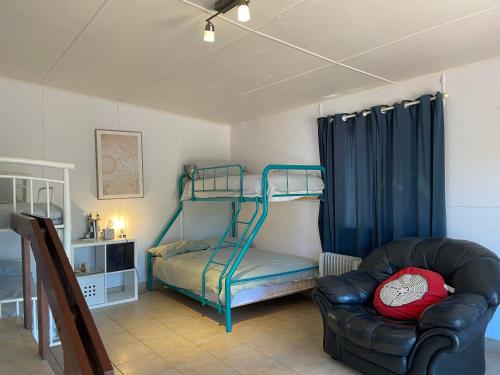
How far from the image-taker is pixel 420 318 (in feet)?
7.80

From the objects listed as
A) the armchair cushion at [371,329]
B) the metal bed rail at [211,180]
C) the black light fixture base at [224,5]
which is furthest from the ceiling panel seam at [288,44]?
the armchair cushion at [371,329]

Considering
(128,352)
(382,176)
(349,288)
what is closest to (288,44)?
(382,176)

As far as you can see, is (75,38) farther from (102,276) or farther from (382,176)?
(382,176)

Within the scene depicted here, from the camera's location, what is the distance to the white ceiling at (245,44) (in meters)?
2.40

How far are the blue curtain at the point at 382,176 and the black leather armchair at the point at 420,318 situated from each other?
1.32 feet

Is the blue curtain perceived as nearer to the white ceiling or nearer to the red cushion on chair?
the white ceiling

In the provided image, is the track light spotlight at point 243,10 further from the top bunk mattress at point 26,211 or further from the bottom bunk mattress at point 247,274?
the bottom bunk mattress at point 247,274

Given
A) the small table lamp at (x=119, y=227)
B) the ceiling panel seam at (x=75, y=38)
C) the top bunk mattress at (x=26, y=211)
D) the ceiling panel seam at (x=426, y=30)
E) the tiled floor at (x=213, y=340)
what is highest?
the ceiling panel seam at (x=75, y=38)

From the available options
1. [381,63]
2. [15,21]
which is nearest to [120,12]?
[15,21]

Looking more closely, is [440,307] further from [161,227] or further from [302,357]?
[161,227]

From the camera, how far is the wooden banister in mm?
1127

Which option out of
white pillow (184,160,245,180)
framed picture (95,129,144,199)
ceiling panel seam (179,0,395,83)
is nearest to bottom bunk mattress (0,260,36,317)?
framed picture (95,129,144,199)

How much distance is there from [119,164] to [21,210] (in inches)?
79.4

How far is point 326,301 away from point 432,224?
3.98 feet
